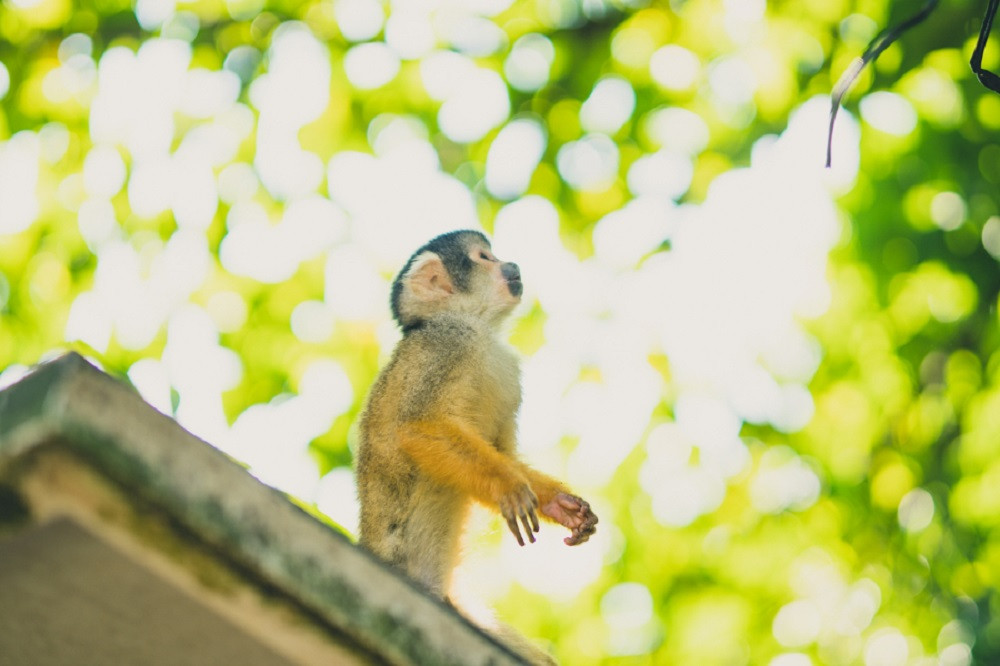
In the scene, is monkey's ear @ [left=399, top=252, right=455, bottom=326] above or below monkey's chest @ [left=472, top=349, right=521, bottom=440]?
above

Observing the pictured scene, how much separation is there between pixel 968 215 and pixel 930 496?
160 cm

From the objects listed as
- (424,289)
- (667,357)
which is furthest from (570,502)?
(667,357)

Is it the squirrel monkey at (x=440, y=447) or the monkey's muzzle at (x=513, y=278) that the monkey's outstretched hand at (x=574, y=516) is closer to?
the squirrel monkey at (x=440, y=447)

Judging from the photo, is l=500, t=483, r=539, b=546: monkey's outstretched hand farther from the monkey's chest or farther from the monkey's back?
the monkey's chest

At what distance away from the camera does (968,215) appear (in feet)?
17.5

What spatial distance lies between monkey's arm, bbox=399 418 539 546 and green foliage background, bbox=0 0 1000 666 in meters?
2.68

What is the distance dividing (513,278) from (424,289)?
16.2 inches

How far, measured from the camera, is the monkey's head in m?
4.22

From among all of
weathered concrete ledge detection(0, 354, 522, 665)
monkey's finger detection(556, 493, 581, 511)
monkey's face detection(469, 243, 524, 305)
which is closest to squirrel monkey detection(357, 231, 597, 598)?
monkey's finger detection(556, 493, 581, 511)

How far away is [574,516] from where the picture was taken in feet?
10.1

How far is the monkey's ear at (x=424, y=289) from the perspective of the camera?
13.8ft

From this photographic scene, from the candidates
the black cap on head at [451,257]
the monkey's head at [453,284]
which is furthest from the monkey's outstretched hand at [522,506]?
the black cap on head at [451,257]

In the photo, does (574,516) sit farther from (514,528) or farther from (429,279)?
(429,279)

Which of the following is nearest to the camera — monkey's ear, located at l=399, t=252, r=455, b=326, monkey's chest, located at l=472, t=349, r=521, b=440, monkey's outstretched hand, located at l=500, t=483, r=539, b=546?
monkey's outstretched hand, located at l=500, t=483, r=539, b=546
